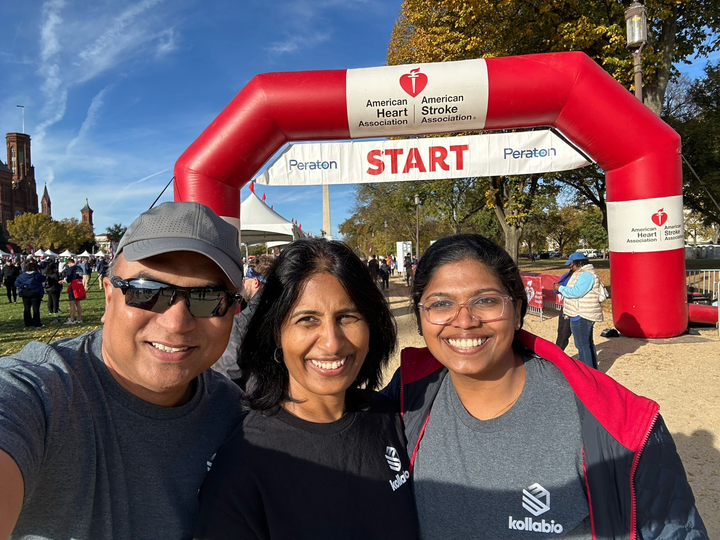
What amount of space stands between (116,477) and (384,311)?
107 cm

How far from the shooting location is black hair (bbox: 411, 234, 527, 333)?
1.72 m

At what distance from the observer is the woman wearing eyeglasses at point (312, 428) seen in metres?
1.28

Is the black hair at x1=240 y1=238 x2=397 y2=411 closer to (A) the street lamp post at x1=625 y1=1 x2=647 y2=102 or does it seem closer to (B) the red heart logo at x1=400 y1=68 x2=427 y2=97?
(B) the red heart logo at x1=400 y1=68 x2=427 y2=97

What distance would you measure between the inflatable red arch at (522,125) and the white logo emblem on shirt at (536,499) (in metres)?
5.88

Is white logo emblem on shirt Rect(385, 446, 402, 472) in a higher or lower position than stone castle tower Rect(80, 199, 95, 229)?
lower

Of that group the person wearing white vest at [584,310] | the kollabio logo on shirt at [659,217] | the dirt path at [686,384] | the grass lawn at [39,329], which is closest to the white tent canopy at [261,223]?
the dirt path at [686,384]

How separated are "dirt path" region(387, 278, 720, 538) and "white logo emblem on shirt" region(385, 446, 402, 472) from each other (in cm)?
285

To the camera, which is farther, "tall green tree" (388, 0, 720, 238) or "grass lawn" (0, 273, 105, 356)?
"tall green tree" (388, 0, 720, 238)

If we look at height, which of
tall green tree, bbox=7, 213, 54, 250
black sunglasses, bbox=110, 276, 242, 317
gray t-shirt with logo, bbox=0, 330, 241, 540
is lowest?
gray t-shirt with logo, bbox=0, 330, 241, 540

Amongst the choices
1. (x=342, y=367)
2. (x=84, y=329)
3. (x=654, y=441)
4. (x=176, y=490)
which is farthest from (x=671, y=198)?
(x=84, y=329)

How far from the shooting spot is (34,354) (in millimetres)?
1241

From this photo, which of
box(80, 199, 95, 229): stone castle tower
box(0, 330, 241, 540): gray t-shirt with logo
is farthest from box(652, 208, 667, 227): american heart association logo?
box(80, 199, 95, 229): stone castle tower

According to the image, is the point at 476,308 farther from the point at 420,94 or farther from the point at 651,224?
the point at 651,224

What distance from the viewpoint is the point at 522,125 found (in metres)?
6.77
